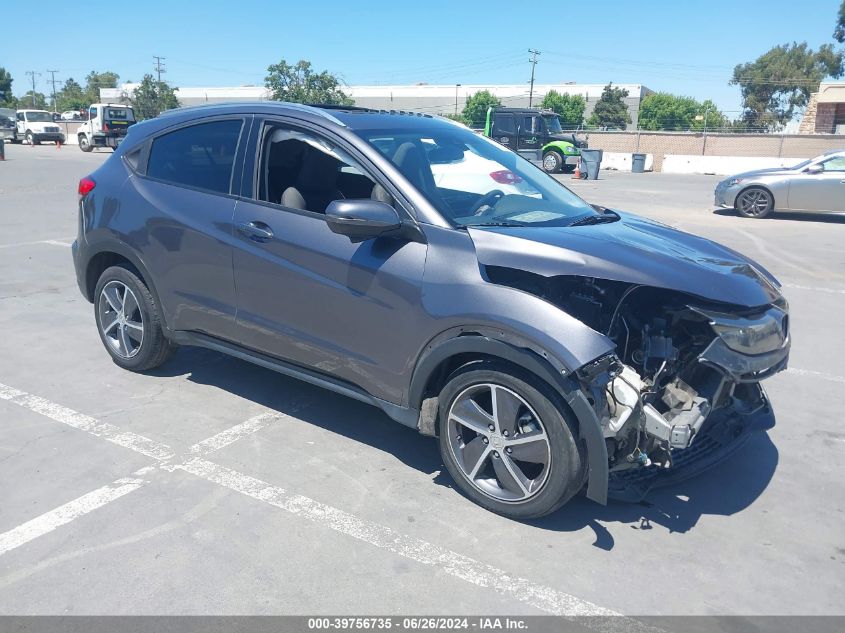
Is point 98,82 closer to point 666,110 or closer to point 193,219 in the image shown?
point 666,110

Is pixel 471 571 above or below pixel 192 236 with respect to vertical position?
below

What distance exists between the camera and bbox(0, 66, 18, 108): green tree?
340 ft

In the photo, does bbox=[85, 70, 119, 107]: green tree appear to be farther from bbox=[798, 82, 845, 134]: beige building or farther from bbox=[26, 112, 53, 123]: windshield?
bbox=[798, 82, 845, 134]: beige building

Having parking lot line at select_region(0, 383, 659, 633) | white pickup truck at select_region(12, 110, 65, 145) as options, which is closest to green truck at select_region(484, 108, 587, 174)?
parking lot line at select_region(0, 383, 659, 633)

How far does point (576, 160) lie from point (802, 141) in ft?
55.3

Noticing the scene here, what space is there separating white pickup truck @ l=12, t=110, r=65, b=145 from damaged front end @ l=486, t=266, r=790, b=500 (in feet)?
161

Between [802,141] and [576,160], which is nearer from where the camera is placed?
[576,160]

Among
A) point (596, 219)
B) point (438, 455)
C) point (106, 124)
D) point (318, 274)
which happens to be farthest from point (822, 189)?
point (106, 124)

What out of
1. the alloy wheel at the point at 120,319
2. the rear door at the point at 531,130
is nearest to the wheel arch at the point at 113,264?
the alloy wheel at the point at 120,319

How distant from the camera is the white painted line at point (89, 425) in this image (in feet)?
13.3

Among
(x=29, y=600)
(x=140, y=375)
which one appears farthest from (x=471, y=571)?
(x=140, y=375)

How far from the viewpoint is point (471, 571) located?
9.95 feet

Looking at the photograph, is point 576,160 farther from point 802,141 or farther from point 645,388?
point 645,388
